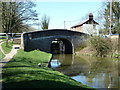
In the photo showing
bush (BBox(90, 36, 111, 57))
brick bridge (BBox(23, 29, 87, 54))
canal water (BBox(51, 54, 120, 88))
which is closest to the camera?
canal water (BBox(51, 54, 120, 88))

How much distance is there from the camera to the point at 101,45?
2234cm

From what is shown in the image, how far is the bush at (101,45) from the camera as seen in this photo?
73.0 ft

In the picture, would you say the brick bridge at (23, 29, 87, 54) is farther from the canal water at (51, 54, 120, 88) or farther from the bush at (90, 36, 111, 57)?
the canal water at (51, 54, 120, 88)

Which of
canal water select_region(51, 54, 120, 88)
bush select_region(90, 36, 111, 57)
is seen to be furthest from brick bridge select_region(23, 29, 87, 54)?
canal water select_region(51, 54, 120, 88)

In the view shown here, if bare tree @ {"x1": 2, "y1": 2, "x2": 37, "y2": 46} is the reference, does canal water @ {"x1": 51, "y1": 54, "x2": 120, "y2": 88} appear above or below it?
below

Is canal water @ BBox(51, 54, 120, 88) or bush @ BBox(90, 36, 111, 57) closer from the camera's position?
canal water @ BBox(51, 54, 120, 88)

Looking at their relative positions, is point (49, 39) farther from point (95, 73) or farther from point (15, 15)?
point (95, 73)

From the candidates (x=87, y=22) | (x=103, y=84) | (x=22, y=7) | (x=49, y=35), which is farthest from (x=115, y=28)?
(x=103, y=84)

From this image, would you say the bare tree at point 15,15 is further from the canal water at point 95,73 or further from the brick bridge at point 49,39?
the canal water at point 95,73

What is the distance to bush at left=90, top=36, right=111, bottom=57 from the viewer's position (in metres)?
22.3

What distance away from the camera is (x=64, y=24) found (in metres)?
44.2

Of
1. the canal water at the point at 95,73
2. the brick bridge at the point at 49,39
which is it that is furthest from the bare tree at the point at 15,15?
the canal water at the point at 95,73

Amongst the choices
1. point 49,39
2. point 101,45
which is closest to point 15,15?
point 49,39

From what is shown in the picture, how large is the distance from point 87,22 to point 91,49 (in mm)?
12747
